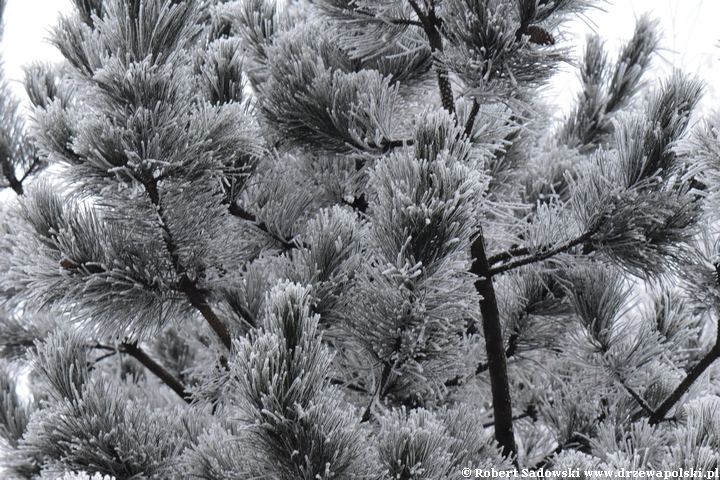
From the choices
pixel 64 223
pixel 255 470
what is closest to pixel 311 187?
pixel 64 223

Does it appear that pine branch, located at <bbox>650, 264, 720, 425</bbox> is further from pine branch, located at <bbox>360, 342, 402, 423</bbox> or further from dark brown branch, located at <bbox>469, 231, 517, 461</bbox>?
pine branch, located at <bbox>360, 342, 402, 423</bbox>

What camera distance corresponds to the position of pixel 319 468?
0.72 meters

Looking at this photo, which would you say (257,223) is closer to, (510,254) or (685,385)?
(510,254)

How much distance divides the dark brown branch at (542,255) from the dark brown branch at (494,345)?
0.02 m

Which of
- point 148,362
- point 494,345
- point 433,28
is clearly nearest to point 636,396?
point 494,345

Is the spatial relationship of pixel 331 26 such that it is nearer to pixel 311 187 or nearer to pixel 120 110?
pixel 311 187

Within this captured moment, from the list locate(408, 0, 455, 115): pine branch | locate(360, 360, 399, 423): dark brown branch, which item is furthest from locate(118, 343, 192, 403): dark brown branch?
locate(408, 0, 455, 115): pine branch

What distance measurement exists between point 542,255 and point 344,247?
0.32 metres

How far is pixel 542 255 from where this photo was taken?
105cm

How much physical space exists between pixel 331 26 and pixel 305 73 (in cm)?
14

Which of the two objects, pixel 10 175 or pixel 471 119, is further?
pixel 10 175

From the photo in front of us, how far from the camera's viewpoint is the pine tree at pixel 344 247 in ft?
2.49

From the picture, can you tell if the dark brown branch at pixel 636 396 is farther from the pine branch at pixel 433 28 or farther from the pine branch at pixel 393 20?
the pine branch at pixel 393 20

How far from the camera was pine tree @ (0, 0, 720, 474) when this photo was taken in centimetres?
76
